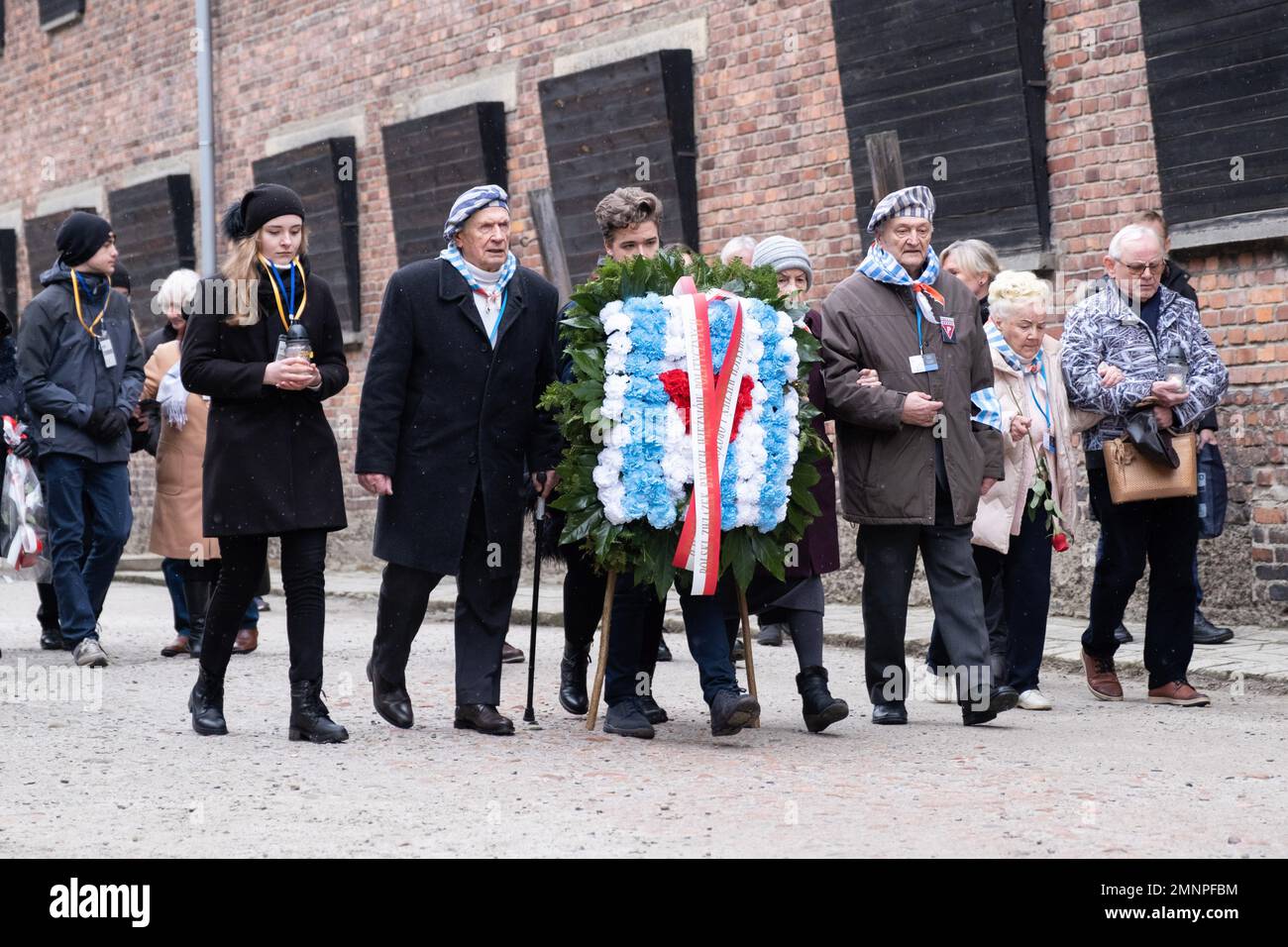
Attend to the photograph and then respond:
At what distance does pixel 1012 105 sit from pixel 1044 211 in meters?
0.65

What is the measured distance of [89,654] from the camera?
998 centimetres

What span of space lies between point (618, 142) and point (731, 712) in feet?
27.3

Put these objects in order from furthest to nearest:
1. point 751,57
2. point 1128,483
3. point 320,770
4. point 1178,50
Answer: point 751,57 → point 1178,50 → point 1128,483 → point 320,770

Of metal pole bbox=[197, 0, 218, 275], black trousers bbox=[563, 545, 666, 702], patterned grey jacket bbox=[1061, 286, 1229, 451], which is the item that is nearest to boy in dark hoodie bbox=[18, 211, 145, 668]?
black trousers bbox=[563, 545, 666, 702]

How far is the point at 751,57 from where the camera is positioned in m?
13.6

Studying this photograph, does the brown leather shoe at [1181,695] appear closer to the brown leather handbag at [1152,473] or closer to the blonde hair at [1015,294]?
the brown leather handbag at [1152,473]

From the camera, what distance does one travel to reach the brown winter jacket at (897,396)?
7504mm

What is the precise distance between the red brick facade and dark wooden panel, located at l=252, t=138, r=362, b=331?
0.40ft

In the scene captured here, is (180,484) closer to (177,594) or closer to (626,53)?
(177,594)

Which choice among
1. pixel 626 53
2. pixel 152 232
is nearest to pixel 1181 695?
pixel 626 53

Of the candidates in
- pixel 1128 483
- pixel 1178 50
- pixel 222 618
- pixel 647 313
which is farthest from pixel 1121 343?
pixel 222 618

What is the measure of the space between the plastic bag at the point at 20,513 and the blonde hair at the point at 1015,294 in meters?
5.48

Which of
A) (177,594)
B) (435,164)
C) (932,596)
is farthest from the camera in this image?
(435,164)

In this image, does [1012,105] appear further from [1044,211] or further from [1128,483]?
[1128,483]
